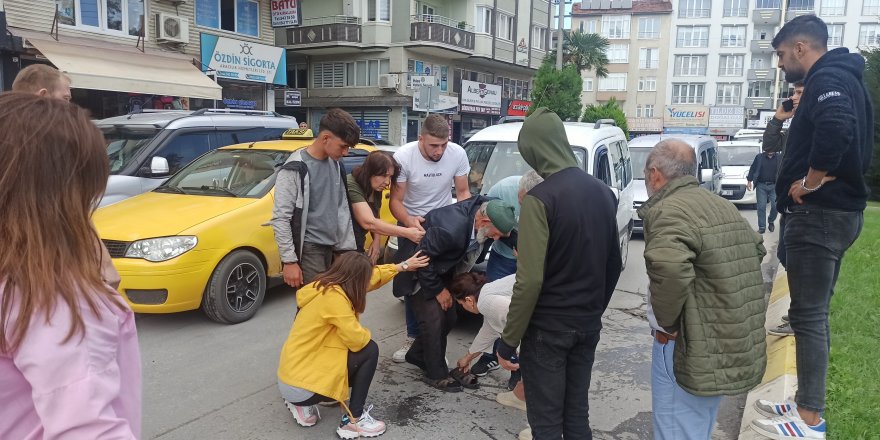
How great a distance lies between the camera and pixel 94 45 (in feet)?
52.6

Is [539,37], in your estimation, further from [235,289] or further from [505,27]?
[235,289]

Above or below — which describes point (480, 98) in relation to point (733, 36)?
below

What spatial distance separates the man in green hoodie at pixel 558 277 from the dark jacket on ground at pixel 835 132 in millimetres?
1151

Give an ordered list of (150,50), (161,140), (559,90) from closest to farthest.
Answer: (161,140) → (150,50) → (559,90)

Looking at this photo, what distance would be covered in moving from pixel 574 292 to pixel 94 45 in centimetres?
1701

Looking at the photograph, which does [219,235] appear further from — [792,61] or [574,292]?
[792,61]

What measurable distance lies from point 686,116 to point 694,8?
443 inches

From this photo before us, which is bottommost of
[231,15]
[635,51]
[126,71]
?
[126,71]

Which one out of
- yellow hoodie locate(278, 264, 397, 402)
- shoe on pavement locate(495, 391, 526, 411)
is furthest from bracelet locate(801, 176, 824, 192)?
yellow hoodie locate(278, 264, 397, 402)

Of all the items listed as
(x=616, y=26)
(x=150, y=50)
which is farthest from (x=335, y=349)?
(x=616, y=26)

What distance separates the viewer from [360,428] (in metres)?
3.65

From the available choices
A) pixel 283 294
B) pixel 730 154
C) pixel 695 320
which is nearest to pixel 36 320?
pixel 695 320

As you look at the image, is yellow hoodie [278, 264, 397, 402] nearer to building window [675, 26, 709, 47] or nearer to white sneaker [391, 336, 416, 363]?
white sneaker [391, 336, 416, 363]

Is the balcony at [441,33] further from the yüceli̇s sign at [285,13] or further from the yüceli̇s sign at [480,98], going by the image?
the yüceli̇s sign at [285,13]
